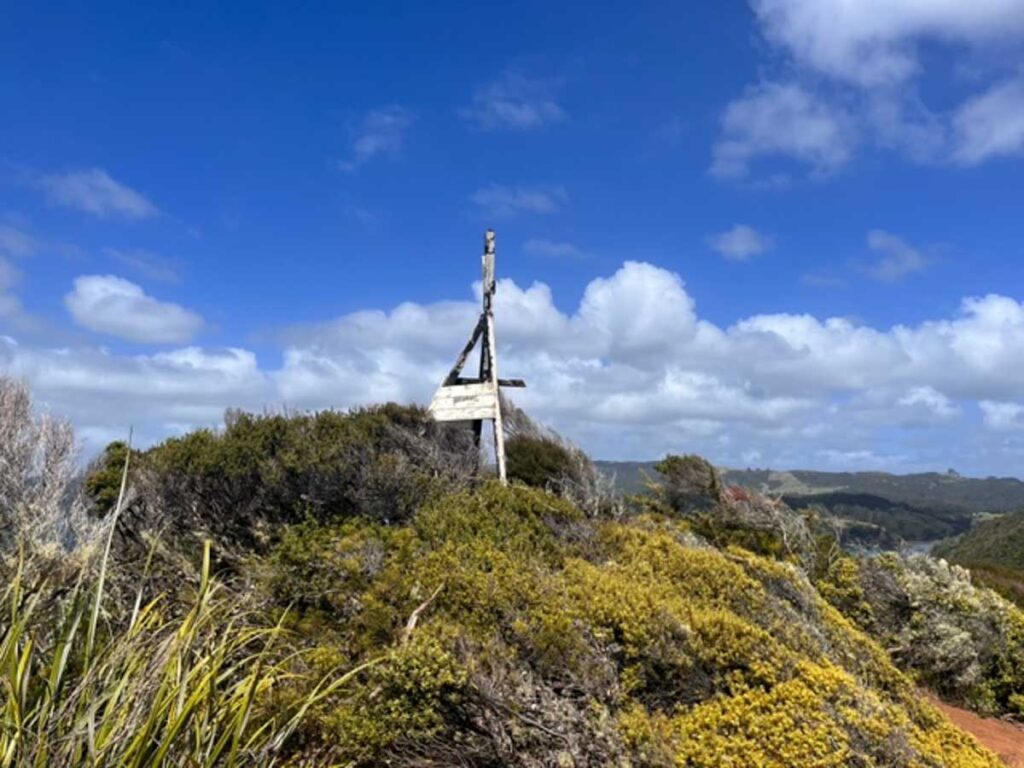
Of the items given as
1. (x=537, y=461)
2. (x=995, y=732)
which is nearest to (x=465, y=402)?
(x=537, y=461)

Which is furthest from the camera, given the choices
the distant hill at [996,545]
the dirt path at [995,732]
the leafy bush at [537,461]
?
the distant hill at [996,545]

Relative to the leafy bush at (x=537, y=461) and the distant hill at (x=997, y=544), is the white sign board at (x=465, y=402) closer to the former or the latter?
the leafy bush at (x=537, y=461)

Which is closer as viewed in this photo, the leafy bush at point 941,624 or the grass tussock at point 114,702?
the grass tussock at point 114,702

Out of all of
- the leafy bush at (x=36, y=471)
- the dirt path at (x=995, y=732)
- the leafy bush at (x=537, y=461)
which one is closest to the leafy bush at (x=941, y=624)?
the dirt path at (x=995, y=732)

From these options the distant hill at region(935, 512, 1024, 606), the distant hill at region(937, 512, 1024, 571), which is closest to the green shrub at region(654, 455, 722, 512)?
the distant hill at region(935, 512, 1024, 606)

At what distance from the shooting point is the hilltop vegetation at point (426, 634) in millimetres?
3092

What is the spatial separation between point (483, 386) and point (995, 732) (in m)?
7.47

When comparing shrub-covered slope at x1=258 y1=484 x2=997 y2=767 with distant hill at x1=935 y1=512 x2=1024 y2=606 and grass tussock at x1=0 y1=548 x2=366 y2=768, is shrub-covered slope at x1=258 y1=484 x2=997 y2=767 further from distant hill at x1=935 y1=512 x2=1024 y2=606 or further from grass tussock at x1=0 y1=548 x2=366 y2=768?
distant hill at x1=935 y1=512 x2=1024 y2=606

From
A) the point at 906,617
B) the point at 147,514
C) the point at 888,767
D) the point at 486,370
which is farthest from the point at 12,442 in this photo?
the point at 906,617

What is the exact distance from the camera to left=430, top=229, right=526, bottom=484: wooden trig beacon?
10.7 meters

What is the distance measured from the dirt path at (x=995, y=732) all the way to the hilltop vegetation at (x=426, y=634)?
0.44 meters

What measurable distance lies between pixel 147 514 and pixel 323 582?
12.0ft

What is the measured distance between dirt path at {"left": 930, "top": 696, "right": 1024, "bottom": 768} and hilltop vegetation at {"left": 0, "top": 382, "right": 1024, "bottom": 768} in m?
0.44

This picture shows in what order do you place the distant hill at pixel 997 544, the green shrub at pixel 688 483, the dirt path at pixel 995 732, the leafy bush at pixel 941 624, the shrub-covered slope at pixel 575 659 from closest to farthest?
the shrub-covered slope at pixel 575 659, the dirt path at pixel 995 732, the leafy bush at pixel 941 624, the green shrub at pixel 688 483, the distant hill at pixel 997 544
